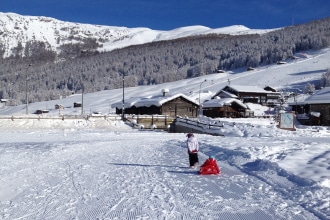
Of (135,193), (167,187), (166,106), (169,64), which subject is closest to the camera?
(135,193)

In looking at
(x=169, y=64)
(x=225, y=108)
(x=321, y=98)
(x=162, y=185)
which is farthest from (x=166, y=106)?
(x=169, y=64)

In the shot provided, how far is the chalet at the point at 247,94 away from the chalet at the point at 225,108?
432 inches

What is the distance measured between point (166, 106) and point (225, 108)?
12796mm

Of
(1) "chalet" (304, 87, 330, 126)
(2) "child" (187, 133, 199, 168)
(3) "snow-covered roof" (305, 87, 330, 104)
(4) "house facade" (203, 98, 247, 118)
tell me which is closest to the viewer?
(2) "child" (187, 133, 199, 168)

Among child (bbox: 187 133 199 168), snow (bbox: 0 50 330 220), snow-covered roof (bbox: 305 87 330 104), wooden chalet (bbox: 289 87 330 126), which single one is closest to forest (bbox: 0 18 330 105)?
snow-covered roof (bbox: 305 87 330 104)

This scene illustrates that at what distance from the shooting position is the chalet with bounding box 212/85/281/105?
7894 cm

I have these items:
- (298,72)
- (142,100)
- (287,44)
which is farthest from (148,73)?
(142,100)

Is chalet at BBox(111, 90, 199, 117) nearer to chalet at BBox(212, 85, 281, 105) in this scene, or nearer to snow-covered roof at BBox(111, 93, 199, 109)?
snow-covered roof at BBox(111, 93, 199, 109)

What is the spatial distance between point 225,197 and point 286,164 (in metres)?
4.25

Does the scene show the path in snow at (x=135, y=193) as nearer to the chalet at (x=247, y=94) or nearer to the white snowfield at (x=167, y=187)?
the white snowfield at (x=167, y=187)

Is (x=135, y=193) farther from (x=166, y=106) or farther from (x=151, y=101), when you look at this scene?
(x=166, y=106)

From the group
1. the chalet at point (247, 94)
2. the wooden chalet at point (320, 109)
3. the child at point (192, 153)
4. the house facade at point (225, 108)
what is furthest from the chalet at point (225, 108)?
the child at point (192, 153)

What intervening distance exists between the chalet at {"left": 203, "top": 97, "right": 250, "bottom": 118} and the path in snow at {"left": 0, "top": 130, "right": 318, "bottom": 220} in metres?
49.7

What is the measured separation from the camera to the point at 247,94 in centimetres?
8112
